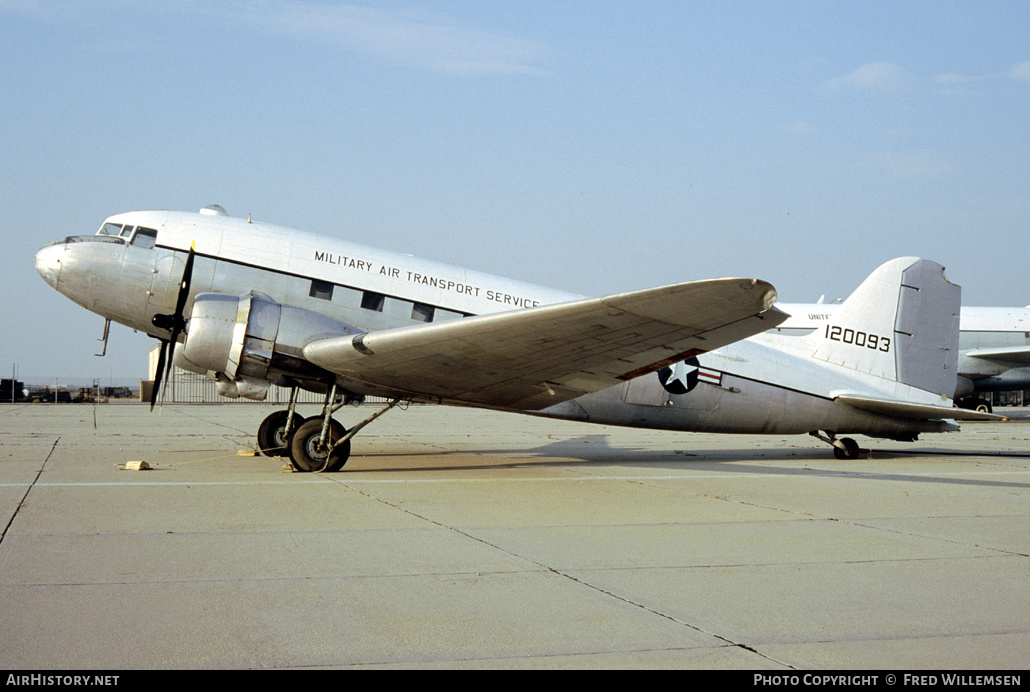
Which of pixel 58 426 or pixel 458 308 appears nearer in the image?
pixel 458 308

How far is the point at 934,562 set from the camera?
17.9 ft

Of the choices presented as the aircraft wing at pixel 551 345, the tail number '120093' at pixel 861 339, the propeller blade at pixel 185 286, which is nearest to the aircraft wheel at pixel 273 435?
the propeller blade at pixel 185 286

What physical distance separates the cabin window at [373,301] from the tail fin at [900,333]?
23.7 feet

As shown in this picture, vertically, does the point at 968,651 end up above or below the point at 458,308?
below

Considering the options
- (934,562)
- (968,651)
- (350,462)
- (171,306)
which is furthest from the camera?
(350,462)

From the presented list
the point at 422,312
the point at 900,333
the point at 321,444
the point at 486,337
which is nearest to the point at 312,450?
the point at 321,444

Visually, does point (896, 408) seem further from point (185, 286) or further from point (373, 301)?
point (185, 286)

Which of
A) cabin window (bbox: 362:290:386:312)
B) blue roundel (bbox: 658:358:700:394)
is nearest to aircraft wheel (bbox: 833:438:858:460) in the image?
blue roundel (bbox: 658:358:700:394)

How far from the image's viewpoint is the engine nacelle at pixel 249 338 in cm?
1022

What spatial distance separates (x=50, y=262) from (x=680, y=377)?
8973mm

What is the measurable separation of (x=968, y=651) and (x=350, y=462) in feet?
32.0

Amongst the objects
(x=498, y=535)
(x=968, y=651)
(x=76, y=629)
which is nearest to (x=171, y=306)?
(x=498, y=535)

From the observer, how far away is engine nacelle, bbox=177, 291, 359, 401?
33.5ft
